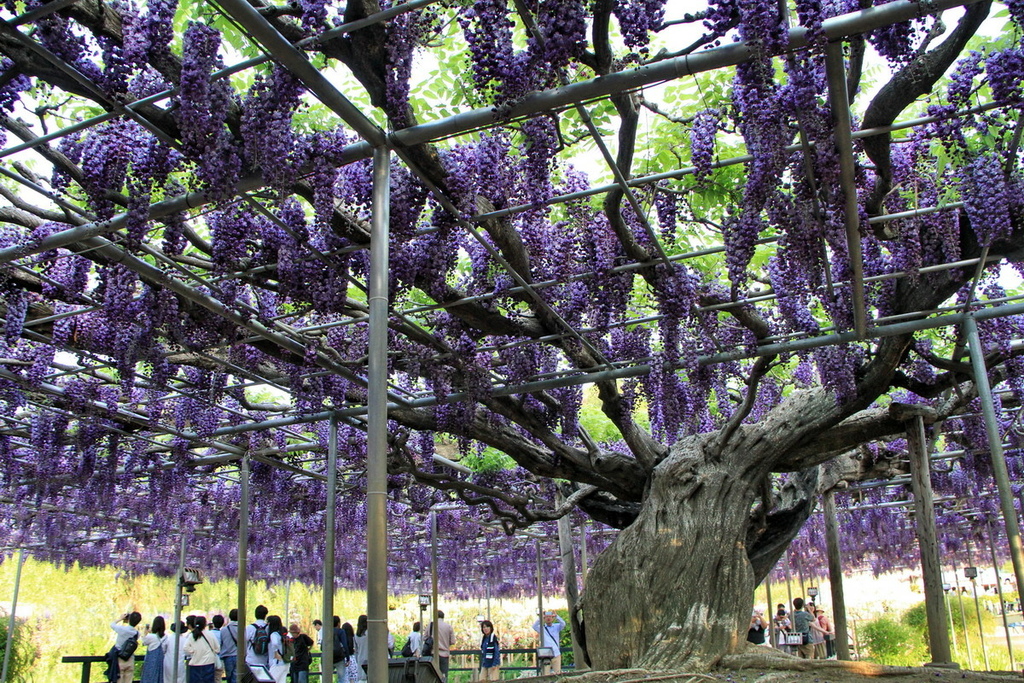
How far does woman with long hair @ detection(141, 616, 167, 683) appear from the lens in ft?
33.1

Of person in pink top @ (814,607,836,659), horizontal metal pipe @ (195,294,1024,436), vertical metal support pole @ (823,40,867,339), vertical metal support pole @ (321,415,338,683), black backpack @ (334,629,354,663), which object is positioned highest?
vertical metal support pole @ (823,40,867,339)

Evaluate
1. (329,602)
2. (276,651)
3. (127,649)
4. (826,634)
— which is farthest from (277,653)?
(826,634)

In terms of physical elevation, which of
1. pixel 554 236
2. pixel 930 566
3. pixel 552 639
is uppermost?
pixel 554 236

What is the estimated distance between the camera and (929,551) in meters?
6.32

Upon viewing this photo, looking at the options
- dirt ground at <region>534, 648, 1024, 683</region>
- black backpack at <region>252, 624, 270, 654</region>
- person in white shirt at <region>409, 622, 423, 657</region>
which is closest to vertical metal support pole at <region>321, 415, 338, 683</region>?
dirt ground at <region>534, 648, 1024, 683</region>

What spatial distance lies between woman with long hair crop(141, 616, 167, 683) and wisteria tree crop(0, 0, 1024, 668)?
2.38 meters

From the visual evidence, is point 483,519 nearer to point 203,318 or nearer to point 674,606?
point 674,606

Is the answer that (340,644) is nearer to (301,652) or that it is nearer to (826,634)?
(301,652)

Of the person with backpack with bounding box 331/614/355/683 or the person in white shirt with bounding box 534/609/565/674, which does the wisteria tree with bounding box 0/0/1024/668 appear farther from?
the person in white shirt with bounding box 534/609/565/674

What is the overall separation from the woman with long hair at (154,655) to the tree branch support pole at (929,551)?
822 centimetres

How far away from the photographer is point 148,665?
10.1m

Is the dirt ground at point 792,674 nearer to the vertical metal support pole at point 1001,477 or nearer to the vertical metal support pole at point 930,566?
the vertical metal support pole at point 930,566

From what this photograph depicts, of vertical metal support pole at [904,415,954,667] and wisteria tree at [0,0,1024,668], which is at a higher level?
wisteria tree at [0,0,1024,668]

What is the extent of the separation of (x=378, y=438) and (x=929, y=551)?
4.70 m
